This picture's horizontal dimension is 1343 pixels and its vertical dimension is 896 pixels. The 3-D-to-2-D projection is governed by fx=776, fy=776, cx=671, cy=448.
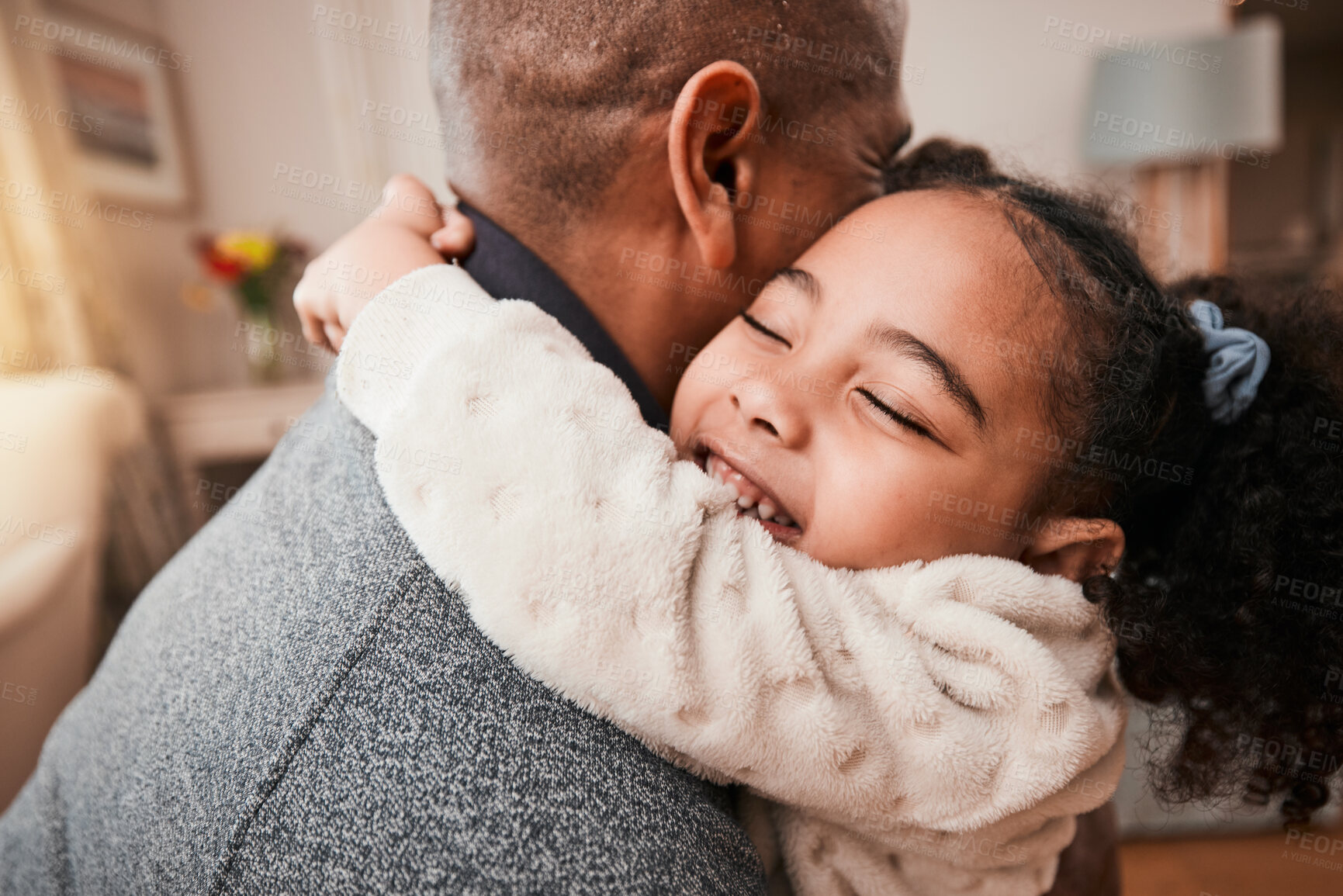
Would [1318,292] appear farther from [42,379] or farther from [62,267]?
[62,267]

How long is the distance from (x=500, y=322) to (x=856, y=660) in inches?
16.0

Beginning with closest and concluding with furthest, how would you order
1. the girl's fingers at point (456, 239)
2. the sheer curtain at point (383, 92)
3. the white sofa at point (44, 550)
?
the girl's fingers at point (456, 239)
the white sofa at point (44, 550)
the sheer curtain at point (383, 92)

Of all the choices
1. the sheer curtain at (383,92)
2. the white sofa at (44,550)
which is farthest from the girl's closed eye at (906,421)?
the sheer curtain at (383,92)

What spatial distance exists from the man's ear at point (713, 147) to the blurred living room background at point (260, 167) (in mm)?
2071

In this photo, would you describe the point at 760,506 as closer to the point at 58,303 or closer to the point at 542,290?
the point at 542,290

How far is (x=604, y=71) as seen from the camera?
2.80 feet

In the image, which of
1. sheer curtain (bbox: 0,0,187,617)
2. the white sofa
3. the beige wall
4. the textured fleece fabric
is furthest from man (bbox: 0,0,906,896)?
the beige wall

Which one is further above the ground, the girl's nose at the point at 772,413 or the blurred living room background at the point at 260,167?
the girl's nose at the point at 772,413

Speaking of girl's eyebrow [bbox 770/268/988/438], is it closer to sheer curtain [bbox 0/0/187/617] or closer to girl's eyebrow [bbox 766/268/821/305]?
girl's eyebrow [bbox 766/268/821/305]

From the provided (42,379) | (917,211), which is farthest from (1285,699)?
(42,379)

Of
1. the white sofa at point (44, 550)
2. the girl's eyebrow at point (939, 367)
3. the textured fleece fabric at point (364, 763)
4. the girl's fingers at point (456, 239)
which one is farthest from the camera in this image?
the white sofa at point (44, 550)

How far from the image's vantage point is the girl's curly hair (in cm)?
82

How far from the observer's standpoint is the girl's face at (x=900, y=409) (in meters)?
0.78

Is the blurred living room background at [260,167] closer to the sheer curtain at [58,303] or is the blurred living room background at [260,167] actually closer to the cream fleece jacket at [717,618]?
the sheer curtain at [58,303]
